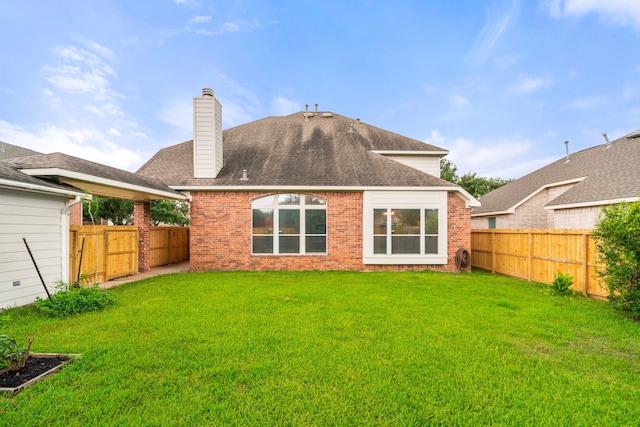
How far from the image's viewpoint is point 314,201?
10.6 meters

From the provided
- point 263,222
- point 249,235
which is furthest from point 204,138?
point 249,235

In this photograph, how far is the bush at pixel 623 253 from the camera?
530cm

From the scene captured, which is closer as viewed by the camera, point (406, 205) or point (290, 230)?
point (406, 205)

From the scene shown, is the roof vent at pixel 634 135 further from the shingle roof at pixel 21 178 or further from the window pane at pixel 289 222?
the shingle roof at pixel 21 178

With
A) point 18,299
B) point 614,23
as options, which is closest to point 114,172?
point 18,299

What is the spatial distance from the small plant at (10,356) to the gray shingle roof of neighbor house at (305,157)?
7.61m

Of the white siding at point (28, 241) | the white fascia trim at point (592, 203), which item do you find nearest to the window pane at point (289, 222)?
the white siding at point (28, 241)

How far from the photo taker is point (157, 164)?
12.1 m

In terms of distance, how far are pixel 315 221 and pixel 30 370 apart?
817 centimetres

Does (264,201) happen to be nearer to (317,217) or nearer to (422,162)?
(317,217)

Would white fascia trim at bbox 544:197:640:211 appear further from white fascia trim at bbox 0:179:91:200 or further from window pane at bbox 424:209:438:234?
white fascia trim at bbox 0:179:91:200

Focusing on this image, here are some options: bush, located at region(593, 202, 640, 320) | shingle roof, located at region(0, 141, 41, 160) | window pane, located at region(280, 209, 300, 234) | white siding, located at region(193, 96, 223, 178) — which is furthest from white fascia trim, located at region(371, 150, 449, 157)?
shingle roof, located at region(0, 141, 41, 160)

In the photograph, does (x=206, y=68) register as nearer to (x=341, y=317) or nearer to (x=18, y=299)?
(x=18, y=299)

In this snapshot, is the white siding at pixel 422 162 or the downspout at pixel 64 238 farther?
the white siding at pixel 422 162
